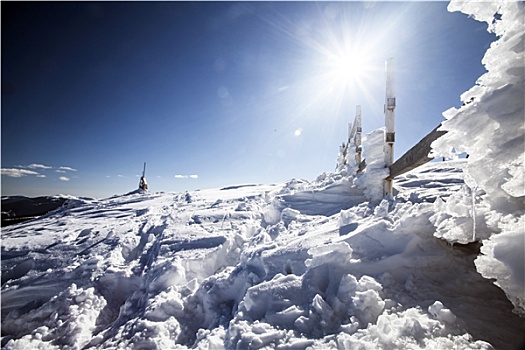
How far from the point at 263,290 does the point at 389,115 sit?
3503 millimetres

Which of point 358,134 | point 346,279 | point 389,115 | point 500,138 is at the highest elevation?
point 358,134

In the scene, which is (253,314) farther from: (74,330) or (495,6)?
(495,6)

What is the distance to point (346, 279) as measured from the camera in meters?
1.83

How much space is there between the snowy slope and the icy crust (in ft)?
1.48

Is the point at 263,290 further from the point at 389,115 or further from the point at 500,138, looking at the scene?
the point at 389,115

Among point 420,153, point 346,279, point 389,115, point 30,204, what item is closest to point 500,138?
point 420,153

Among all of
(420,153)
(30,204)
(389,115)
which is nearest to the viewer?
(420,153)

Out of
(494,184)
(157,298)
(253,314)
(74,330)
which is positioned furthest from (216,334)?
(494,184)

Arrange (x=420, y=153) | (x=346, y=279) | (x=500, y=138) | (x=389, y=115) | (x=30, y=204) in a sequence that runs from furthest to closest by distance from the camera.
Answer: (x=30, y=204) → (x=389, y=115) → (x=420, y=153) → (x=346, y=279) → (x=500, y=138)

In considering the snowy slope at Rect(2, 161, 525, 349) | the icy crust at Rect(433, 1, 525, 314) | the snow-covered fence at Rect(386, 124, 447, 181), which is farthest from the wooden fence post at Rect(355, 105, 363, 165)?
the icy crust at Rect(433, 1, 525, 314)

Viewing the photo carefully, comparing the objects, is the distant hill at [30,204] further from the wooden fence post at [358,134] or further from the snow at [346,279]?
the wooden fence post at [358,134]

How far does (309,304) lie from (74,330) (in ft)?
8.72

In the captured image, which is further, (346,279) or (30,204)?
(30,204)

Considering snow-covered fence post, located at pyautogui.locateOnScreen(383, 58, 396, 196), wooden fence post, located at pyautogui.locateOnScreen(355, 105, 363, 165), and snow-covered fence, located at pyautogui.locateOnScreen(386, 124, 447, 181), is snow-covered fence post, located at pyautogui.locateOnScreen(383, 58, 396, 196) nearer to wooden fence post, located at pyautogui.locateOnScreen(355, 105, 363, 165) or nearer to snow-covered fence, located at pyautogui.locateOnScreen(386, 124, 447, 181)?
snow-covered fence, located at pyautogui.locateOnScreen(386, 124, 447, 181)
